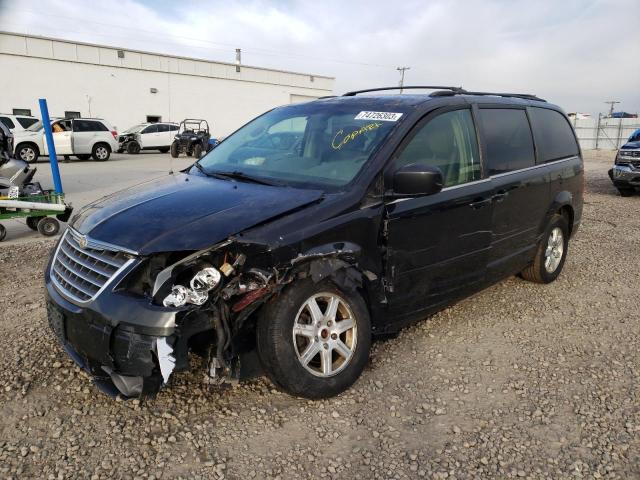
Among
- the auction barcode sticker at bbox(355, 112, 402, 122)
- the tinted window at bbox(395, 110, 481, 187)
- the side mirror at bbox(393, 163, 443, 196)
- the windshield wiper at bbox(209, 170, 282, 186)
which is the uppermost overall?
the auction barcode sticker at bbox(355, 112, 402, 122)

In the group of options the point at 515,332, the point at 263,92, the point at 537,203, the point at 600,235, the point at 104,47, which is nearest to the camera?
the point at 515,332

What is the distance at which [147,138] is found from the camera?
26.3 metres

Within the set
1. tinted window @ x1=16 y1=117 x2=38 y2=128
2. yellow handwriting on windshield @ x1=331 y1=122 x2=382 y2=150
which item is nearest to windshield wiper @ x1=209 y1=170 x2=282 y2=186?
yellow handwriting on windshield @ x1=331 y1=122 x2=382 y2=150

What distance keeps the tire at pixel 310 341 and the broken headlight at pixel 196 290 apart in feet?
1.08

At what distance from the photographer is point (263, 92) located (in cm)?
4006

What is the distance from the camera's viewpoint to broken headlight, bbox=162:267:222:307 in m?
→ 2.55

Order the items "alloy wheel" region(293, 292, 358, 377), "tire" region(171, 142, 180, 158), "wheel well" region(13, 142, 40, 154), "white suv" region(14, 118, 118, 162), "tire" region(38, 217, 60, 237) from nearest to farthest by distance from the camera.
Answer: "alloy wheel" region(293, 292, 358, 377) < "tire" region(38, 217, 60, 237) < "wheel well" region(13, 142, 40, 154) < "white suv" region(14, 118, 118, 162) < "tire" region(171, 142, 180, 158)

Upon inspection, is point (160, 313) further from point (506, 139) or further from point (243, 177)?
point (506, 139)

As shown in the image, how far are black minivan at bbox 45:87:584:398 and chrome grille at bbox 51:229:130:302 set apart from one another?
0.01m

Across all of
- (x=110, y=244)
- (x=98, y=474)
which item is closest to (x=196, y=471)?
(x=98, y=474)

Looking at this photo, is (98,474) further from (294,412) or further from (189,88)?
(189,88)

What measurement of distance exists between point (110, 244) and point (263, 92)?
39.2 metres

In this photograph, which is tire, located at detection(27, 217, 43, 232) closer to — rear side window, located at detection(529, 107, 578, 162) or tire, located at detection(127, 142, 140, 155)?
rear side window, located at detection(529, 107, 578, 162)

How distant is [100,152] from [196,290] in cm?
2078
